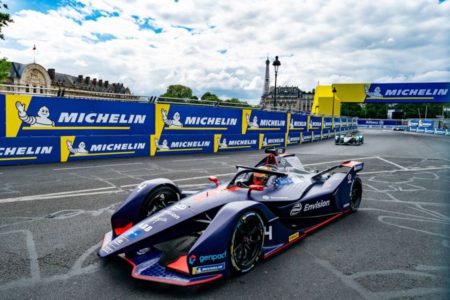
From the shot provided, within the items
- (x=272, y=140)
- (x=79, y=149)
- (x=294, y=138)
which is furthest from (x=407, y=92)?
(x=79, y=149)

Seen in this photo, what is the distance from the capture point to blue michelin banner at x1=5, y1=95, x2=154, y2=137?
11.2 meters

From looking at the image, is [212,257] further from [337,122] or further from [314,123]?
[337,122]

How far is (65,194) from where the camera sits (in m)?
6.82

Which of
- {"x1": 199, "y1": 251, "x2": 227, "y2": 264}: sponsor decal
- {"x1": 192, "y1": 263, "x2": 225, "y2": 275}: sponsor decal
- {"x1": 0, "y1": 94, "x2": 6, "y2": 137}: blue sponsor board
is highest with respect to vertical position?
{"x1": 0, "y1": 94, "x2": 6, "y2": 137}: blue sponsor board

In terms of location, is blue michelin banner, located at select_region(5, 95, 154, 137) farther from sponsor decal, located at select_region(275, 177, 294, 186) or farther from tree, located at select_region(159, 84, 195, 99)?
tree, located at select_region(159, 84, 195, 99)

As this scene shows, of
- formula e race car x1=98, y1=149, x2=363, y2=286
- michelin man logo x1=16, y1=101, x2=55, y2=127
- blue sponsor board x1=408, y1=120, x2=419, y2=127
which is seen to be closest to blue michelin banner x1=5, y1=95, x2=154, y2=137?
michelin man logo x1=16, y1=101, x2=55, y2=127

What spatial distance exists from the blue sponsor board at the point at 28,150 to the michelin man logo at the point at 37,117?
69 cm

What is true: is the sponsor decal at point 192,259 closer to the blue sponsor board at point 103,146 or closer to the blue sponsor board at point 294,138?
the blue sponsor board at point 103,146

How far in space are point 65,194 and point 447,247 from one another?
7.14 m

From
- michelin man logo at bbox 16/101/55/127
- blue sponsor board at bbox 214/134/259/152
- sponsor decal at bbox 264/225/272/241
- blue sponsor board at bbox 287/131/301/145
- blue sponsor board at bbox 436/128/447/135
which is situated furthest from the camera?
blue sponsor board at bbox 436/128/447/135

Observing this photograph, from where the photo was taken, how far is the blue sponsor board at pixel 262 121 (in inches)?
787

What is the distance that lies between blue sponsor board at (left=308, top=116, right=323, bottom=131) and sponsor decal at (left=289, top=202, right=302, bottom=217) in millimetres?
24203

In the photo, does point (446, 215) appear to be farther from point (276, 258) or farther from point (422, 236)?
point (276, 258)

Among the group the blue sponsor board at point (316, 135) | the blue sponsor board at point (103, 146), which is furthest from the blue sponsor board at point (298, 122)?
the blue sponsor board at point (103, 146)
